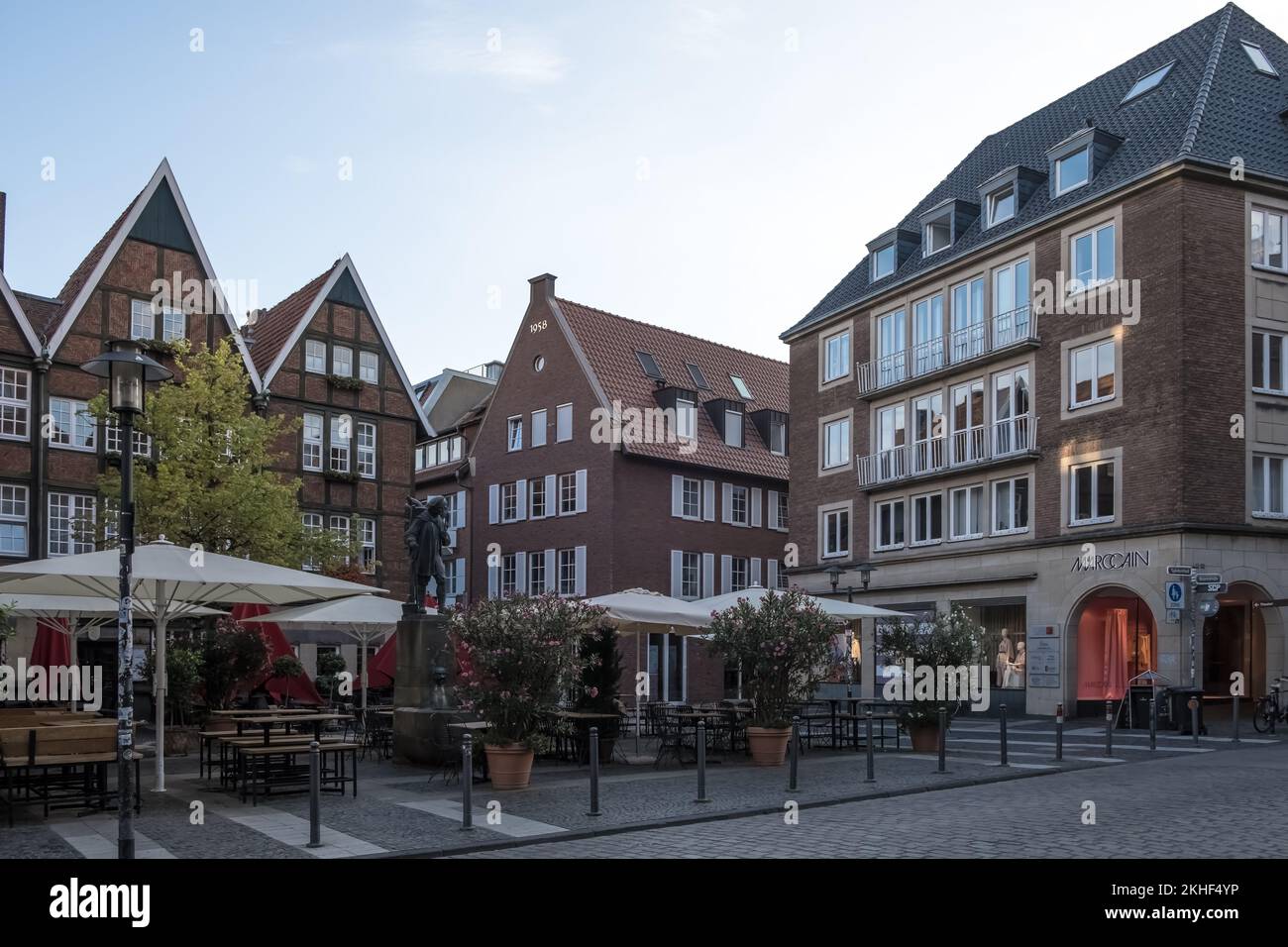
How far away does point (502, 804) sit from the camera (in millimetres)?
14750

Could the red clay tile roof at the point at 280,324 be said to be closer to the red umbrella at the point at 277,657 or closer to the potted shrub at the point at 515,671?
the red umbrella at the point at 277,657

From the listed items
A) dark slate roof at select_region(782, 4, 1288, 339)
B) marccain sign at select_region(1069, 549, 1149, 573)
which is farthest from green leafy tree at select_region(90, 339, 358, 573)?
dark slate roof at select_region(782, 4, 1288, 339)

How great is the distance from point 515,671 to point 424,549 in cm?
465

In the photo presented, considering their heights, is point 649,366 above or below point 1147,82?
below

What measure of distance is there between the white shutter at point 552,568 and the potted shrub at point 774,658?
2714cm

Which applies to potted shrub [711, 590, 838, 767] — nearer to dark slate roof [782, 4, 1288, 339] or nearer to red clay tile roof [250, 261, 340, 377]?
dark slate roof [782, 4, 1288, 339]

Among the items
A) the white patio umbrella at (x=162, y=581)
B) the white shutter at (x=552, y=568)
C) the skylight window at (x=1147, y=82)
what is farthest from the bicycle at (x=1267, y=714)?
the white shutter at (x=552, y=568)

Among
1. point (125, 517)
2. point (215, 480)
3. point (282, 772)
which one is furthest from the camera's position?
point (215, 480)

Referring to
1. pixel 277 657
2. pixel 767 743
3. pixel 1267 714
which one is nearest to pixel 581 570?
pixel 277 657

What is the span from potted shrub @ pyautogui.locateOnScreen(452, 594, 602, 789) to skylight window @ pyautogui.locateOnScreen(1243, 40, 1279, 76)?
93.7ft

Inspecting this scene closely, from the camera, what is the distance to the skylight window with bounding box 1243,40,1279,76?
3494 centimetres

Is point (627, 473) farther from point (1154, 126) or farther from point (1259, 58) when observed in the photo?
point (1259, 58)

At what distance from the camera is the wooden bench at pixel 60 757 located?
1330 cm
